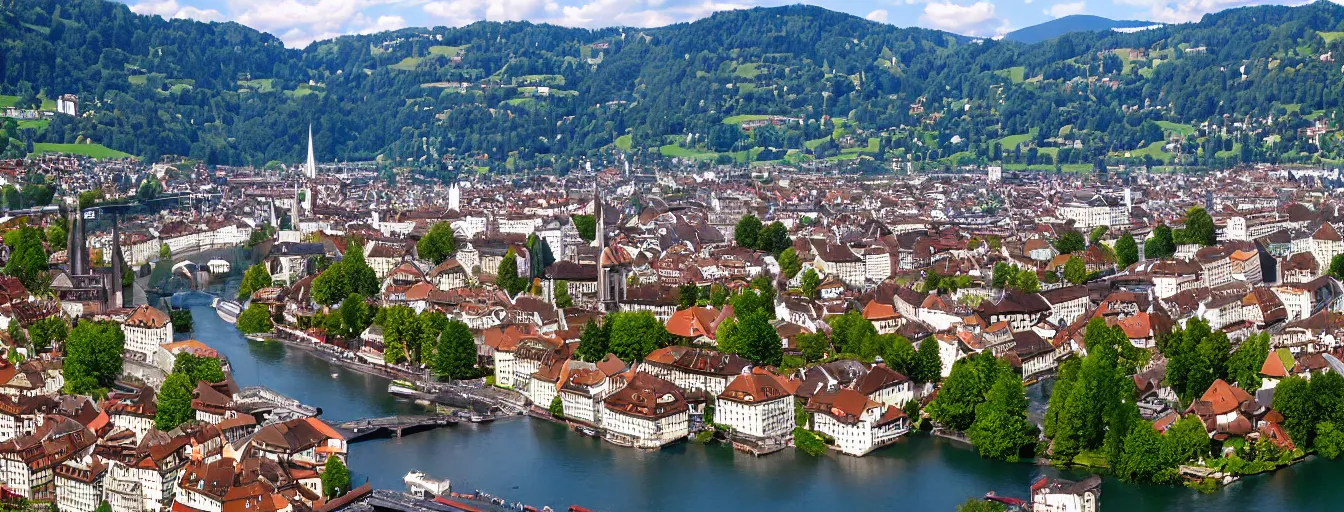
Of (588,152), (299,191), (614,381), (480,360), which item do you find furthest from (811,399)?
(588,152)

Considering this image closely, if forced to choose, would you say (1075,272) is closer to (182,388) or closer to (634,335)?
(634,335)

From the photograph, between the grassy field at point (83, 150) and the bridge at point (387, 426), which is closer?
the bridge at point (387, 426)

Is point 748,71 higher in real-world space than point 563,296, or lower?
higher

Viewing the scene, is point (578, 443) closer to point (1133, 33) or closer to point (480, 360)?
point (480, 360)

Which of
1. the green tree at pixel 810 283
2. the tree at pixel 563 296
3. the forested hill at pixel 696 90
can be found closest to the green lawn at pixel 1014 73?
the forested hill at pixel 696 90

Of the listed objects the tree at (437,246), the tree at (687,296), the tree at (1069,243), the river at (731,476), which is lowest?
the river at (731,476)

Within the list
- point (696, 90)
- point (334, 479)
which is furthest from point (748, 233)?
point (696, 90)

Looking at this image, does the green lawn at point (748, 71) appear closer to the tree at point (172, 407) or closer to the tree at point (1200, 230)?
the tree at point (1200, 230)

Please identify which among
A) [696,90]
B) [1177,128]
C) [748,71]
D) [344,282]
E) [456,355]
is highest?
[748,71]
